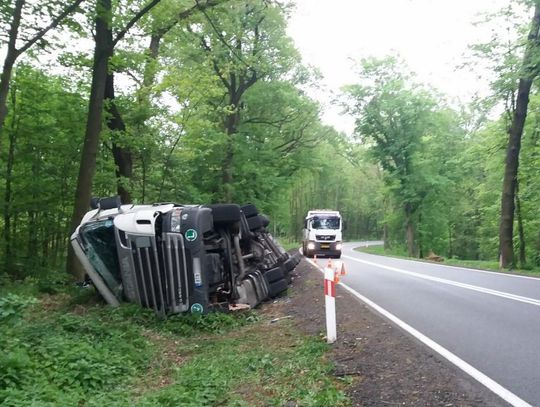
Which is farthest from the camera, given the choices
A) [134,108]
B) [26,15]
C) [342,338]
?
[134,108]

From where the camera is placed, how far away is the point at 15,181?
13680mm

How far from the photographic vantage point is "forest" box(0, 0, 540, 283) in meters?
13.3

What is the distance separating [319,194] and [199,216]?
6086cm

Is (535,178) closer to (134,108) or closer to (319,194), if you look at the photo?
(134,108)

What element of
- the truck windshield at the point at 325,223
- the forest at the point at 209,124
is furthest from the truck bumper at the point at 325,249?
the forest at the point at 209,124

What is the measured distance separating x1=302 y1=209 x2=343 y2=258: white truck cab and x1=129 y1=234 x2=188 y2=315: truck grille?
18523 mm

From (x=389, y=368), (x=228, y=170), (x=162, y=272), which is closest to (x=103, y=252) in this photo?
(x=162, y=272)

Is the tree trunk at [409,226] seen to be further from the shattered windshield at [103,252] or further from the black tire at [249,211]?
the shattered windshield at [103,252]

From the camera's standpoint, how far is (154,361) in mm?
6441

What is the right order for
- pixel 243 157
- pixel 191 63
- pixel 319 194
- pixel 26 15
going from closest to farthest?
pixel 26 15
pixel 191 63
pixel 243 157
pixel 319 194

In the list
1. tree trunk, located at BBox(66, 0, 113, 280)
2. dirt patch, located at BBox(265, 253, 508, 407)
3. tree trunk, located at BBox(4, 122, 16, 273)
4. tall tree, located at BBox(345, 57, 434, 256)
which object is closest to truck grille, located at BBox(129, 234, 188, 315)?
dirt patch, located at BBox(265, 253, 508, 407)

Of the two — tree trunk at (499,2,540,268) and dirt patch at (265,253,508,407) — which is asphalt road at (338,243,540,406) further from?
tree trunk at (499,2,540,268)

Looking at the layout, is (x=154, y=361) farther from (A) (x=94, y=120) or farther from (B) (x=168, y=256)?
(A) (x=94, y=120)

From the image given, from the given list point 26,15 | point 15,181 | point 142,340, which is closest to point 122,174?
point 15,181
